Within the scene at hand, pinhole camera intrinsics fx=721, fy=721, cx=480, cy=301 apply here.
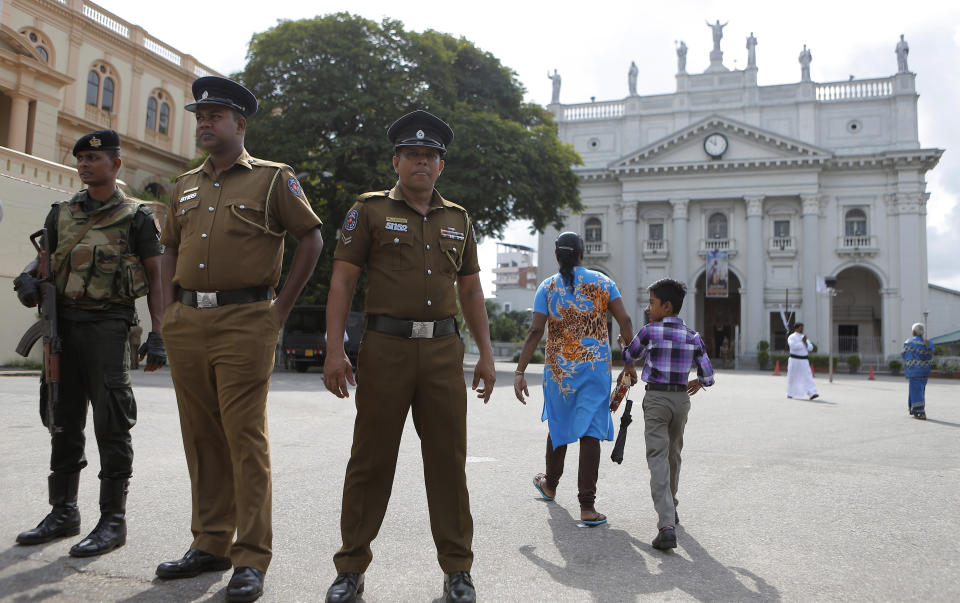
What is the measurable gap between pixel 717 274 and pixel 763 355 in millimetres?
6036

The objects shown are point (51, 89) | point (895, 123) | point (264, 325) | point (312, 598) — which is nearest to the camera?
point (312, 598)

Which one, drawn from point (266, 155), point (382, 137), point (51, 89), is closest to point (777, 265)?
point (382, 137)

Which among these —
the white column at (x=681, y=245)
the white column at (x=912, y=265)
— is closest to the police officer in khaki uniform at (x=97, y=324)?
the white column at (x=681, y=245)

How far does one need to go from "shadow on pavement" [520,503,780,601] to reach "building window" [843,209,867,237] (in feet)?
143

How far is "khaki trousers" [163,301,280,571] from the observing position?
3192mm

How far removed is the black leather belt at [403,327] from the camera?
10.5 ft

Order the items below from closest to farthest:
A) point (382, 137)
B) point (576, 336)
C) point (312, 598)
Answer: point (312, 598) < point (576, 336) < point (382, 137)

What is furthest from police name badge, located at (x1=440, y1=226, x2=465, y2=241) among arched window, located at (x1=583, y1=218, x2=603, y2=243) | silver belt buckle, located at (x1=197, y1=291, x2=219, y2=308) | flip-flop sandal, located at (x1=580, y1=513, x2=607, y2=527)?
arched window, located at (x1=583, y1=218, x2=603, y2=243)

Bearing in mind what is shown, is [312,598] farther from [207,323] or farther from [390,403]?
[207,323]

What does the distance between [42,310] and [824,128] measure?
46754mm

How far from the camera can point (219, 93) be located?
345cm

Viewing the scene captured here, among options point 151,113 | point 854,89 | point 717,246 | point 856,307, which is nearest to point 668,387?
point 151,113

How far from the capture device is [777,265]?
42938 mm

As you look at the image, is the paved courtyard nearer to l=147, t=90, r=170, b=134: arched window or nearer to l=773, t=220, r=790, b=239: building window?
l=147, t=90, r=170, b=134: arched window
